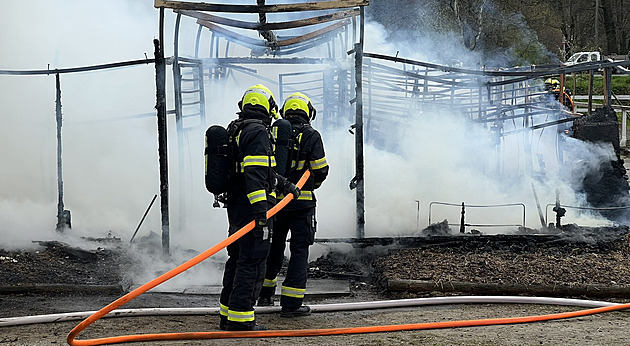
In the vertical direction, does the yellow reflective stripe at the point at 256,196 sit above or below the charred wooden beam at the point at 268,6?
below

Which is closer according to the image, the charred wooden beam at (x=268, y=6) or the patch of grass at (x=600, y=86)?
the charred wooden beam at (x=268, y=6)

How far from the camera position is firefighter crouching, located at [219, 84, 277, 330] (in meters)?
5.29

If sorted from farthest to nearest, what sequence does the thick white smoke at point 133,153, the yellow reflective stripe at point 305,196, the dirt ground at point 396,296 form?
the thick white smoke at point 133,153 → the yellow reflective stripe at point 305,196 → the dirt ground at point 396,296

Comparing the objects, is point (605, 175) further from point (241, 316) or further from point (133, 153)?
point (133, 153)

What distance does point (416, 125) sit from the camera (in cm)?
1084

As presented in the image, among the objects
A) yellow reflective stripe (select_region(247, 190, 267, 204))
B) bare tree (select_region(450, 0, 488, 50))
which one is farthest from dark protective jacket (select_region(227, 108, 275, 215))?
bare tree (select_region(450, 0, 488, 50))

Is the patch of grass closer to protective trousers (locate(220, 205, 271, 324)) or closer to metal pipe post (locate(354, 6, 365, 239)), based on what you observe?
metal pipe post (locate(354, 6, 365, 239))

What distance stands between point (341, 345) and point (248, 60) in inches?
186

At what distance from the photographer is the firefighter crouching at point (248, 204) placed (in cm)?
529

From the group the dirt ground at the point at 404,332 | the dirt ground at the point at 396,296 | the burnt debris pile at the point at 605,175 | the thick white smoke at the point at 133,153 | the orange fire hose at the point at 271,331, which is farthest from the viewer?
the thick white smoke at the point at 133,153

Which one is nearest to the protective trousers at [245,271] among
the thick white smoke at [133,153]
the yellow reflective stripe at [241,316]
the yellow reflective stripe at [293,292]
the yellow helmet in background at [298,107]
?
the yellow reflective stripe at [241,316]

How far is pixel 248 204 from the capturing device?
5531 mm

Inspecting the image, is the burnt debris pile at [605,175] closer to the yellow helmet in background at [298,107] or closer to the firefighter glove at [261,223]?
the yellow helmet in background at [298,107]

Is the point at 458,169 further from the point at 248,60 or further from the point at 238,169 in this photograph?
the point at 238,169
